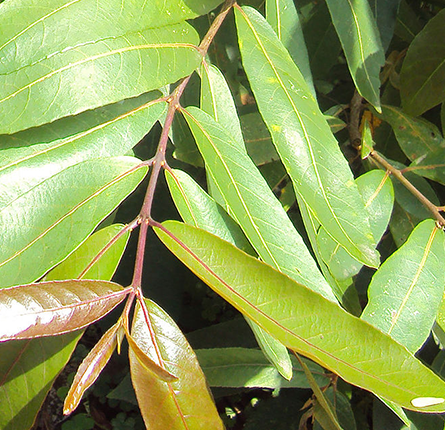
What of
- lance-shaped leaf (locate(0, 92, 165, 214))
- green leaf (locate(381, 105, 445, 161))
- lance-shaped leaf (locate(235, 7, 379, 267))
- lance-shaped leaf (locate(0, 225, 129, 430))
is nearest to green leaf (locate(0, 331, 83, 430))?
lance-shaped leaf (locate(0, 225, 129, 430))

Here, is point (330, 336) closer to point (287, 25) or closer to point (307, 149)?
point (307, 149)

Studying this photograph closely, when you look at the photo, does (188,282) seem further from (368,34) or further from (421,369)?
(421,369)

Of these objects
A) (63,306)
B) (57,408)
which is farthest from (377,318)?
(57,408)

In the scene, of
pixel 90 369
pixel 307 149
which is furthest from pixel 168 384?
pixel 307 149

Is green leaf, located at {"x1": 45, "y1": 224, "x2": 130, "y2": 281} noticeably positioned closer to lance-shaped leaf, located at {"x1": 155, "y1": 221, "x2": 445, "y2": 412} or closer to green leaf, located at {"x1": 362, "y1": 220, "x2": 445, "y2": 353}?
lance-shaped leaf, located at {"x1": 155, "y1": 221, "x2": 445, "y2": 412}

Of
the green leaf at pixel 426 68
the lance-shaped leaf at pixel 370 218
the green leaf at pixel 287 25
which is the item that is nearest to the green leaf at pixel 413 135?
the green leaf at pixel 426 68

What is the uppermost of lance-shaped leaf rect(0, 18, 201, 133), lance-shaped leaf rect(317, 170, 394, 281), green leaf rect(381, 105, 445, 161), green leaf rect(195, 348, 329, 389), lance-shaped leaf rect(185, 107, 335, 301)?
lance-shaped leaf rect(0, 18, 201, 133)

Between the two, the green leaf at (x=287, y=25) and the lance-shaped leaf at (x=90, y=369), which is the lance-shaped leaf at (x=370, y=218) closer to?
the green leaf at (x=287, y=25)
